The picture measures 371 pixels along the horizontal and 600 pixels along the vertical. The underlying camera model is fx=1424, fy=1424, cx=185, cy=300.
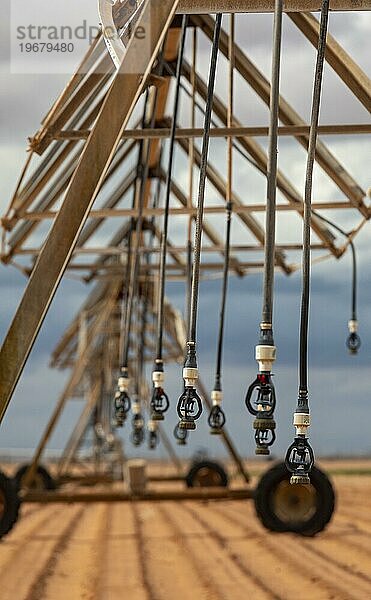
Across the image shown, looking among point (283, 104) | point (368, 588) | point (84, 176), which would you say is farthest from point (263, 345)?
point (283, 104)

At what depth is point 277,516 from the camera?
15.1 m

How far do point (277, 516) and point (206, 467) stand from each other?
8.73 m

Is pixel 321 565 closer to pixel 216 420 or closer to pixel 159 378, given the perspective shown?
pixel 216 420

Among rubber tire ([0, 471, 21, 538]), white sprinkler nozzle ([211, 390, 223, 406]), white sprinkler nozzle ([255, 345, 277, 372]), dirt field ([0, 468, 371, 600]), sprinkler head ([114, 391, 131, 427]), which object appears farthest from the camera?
rubber tire ([0, 471, 21, 538])

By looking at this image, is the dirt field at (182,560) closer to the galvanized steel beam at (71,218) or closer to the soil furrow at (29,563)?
the soil furrow at (29,563)

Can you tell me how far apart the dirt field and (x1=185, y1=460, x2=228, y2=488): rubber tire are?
2.84 m

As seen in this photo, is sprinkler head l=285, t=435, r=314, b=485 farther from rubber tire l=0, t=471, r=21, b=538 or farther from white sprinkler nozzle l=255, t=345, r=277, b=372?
rubber tire l=0, t=471, r=21, b=538

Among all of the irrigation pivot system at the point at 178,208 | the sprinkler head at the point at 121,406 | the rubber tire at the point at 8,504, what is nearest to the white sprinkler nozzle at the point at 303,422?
the irrigation pivot system at the point at 178,208

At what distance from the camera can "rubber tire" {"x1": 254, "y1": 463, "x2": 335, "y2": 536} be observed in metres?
14.8

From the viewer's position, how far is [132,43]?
6770mm

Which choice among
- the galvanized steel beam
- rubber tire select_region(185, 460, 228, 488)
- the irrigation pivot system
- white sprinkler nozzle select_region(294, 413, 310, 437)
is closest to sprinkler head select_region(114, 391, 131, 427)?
the irrigation pivot system

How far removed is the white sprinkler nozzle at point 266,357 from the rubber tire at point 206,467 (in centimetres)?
1706

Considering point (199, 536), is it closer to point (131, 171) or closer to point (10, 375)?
point (131, 171)

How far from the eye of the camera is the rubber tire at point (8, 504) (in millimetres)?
14008
